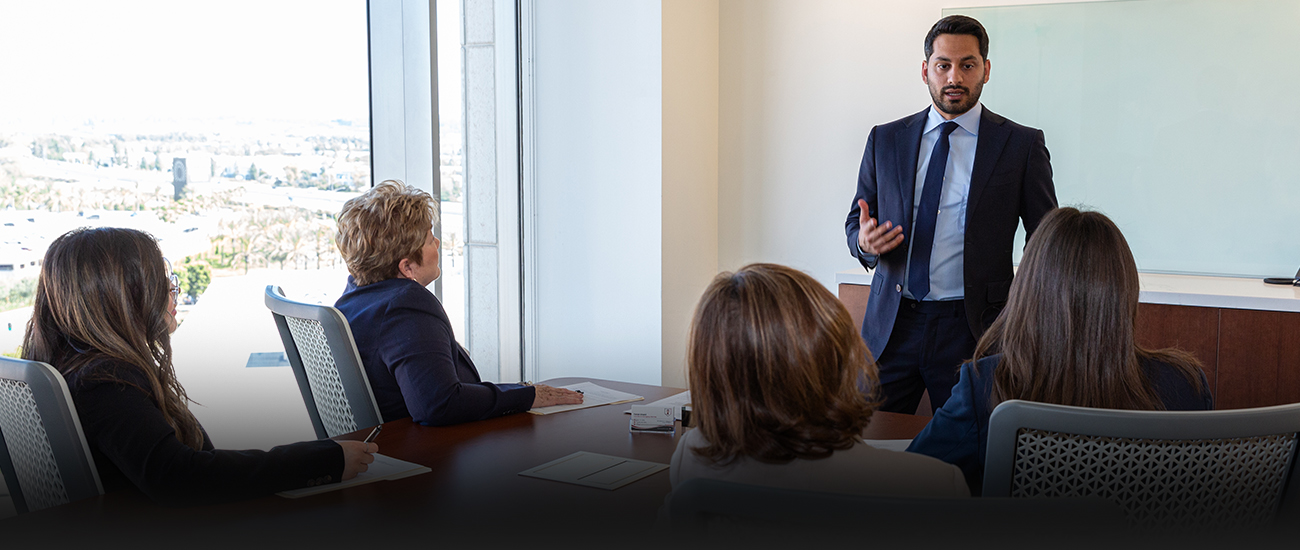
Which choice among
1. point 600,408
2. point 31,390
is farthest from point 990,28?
point 31,390

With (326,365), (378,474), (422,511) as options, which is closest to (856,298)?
(326,365)

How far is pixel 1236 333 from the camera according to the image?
330 cm

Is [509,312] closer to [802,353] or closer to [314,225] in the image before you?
[314,225]

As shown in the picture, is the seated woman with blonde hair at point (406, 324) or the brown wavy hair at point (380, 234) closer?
the seated woman with blonde hair at point (406, 324)

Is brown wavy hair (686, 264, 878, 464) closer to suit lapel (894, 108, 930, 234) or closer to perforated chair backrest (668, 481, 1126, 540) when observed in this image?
perforated chair backrest (668, 481, 1126, 540)

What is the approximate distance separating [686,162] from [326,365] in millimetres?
2383

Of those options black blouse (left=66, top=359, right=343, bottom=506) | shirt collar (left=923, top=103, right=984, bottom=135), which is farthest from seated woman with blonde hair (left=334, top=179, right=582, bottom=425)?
shirt collar (left=923, top=103, right=984, bottom=135)

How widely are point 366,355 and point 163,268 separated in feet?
1.79

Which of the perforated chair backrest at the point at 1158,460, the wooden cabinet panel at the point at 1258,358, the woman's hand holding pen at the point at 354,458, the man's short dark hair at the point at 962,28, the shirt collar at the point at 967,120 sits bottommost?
the wooden cabinet panel at the point at 1258,358

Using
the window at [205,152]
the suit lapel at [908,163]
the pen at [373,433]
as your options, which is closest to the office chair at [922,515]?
the pen at [373,433]

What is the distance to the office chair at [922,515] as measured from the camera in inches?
33.9

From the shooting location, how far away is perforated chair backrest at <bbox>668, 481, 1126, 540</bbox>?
0.86 m

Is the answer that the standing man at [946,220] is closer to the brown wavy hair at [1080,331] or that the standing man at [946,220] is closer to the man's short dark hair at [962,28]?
the man's short dark hair at [962,28]

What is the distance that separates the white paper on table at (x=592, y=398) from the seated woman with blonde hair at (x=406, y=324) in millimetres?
24
